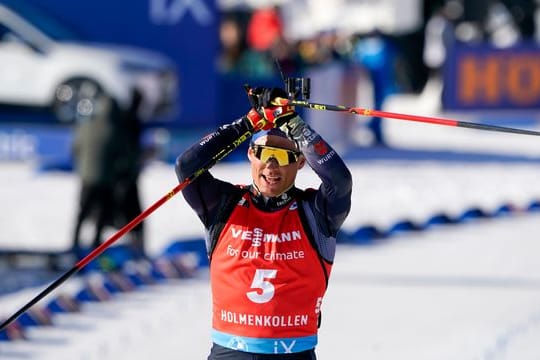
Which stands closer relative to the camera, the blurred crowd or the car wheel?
the car wheel

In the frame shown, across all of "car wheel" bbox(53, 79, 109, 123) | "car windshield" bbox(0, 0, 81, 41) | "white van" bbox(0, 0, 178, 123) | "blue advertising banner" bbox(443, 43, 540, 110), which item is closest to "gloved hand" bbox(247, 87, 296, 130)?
"white van" bbox(0, 0, 178, 123)

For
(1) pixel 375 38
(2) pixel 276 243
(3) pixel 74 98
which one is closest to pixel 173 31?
(3) pixel 74 98

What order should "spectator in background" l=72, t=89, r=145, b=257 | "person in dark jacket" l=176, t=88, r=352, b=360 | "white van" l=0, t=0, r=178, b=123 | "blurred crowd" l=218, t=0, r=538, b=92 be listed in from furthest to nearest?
"blurred crowd" l=218, t=0, r=538, b=92 → "white van" l=0, t=0, r=178, b=123 → "spectator in background" l=72, t=89, r=145, b=257 → "person in dark jacket" l=176, t=88, r=352, b=360

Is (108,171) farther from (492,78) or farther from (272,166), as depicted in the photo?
(492,78)

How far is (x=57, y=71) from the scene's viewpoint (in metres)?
Answer: 17.5

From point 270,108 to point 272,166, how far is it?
0.74ft

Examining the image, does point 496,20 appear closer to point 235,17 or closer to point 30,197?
point 235,17

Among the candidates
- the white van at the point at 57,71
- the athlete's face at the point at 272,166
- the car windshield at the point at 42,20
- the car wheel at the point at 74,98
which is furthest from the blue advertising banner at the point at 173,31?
the athlete's face at the point at 272,166

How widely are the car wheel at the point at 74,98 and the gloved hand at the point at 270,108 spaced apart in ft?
42.6

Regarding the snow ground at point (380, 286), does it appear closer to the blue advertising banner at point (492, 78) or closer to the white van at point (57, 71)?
the white van at point (57, 71)

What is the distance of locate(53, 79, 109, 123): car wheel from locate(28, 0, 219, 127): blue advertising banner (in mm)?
861

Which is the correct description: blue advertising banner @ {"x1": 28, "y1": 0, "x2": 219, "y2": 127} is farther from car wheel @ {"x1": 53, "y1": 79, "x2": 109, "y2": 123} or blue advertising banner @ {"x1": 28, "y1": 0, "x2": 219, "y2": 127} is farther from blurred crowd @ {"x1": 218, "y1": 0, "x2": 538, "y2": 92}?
car wheel @ {"x1": 53, "y1": 79, "x2": 109, "y2": 123}

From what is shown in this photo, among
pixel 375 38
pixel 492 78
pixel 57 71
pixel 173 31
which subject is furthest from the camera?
pixel 375 38

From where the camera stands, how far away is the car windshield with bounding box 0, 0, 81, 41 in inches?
691
